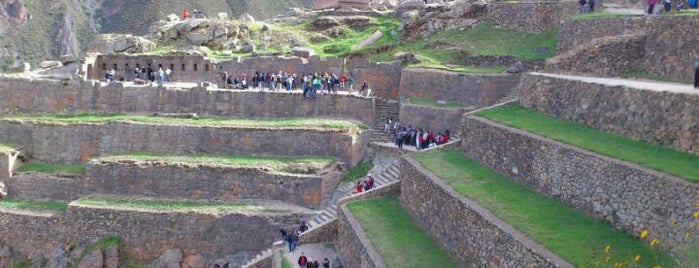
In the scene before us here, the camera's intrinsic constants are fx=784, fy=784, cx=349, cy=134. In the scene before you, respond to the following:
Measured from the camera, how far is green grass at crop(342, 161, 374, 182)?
89.0 feet

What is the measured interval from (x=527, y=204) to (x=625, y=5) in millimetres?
14743

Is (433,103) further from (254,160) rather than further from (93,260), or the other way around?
(93,260)

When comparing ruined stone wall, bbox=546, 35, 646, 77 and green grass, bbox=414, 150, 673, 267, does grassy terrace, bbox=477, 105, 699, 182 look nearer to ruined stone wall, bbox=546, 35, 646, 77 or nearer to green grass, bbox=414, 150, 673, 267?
green grass, bbox=414, 150, 673, 267

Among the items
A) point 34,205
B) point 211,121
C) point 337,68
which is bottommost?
point 34,205

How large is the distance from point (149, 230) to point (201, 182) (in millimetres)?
2368

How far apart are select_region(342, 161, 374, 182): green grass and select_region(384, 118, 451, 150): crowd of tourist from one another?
126cm

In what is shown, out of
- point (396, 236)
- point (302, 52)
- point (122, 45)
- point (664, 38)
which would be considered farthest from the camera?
point (122, 45)

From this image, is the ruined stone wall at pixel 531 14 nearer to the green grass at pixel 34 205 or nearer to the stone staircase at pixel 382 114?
the stone staircase at pixel 382 114

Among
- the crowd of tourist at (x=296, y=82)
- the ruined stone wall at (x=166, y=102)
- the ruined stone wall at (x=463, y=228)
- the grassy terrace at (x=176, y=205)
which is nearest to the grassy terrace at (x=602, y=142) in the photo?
the ruined stone wall at (x=463, y=228)

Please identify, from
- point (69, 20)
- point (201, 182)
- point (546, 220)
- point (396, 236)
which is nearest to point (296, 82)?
point (201, 182)

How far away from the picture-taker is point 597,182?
15.3 meters

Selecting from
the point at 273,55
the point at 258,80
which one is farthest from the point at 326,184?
the point at 273,55

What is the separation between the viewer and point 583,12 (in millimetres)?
28578

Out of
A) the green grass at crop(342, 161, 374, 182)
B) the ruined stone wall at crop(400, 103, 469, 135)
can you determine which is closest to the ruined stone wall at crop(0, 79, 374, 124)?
the ruined stone wall at crop(400, 103, 469, 135)
